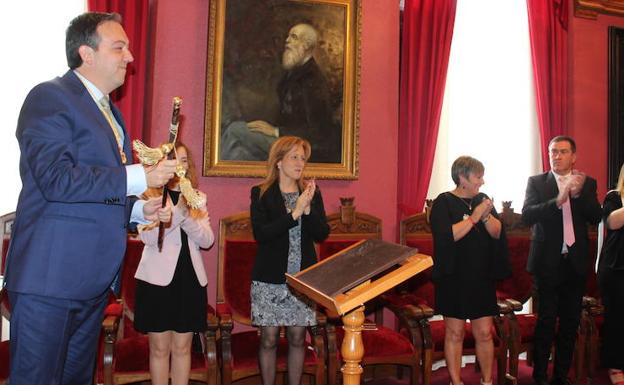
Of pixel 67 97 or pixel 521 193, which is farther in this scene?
pixel 521 193

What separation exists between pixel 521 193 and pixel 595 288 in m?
1.19

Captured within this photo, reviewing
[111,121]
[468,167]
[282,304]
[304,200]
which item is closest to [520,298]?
[468,167]

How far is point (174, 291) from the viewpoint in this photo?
3.46 meters

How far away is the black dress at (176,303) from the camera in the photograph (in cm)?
340

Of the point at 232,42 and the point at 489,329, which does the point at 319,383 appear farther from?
the point at 232,42

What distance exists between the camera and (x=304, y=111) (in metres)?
4.89

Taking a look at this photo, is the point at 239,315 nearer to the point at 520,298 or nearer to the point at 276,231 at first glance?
the point at 276,231

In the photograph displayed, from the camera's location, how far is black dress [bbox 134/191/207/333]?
3.40 m

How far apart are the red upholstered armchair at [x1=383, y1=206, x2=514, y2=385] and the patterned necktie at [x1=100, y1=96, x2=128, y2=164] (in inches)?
100

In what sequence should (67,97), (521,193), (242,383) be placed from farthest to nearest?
(521,193)
(242,383)
(67,97)

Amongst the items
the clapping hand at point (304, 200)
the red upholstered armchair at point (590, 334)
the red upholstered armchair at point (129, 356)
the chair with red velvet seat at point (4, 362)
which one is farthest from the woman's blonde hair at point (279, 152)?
the red upholstered armchair at point (590, 334)

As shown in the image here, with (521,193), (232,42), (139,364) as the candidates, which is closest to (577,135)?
(521,193)

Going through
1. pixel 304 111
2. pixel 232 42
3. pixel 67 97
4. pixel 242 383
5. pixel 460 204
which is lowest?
pixel 242 383

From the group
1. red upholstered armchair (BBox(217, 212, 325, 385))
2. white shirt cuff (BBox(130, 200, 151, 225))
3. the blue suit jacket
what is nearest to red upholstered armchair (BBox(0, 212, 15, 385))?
red upholstered armchair (BBox(217, 212, 325, 385))
